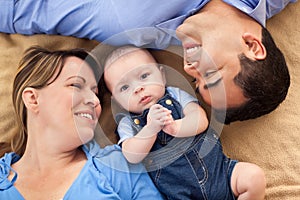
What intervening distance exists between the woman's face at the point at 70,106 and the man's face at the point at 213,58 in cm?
25

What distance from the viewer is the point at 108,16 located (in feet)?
4.02

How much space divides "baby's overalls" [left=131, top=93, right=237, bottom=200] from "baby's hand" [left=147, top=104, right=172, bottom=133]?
0.7 inches

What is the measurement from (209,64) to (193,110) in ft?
0.38

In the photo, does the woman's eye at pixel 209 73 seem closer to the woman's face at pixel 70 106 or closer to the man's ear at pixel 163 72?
the man's ear at pixel 163 72

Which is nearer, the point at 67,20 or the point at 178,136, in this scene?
the point at 178,136

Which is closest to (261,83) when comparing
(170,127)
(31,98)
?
(170,127)

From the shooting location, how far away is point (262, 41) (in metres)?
1.13

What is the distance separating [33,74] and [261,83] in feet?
1.82

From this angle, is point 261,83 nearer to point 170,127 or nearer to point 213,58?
point 213,58

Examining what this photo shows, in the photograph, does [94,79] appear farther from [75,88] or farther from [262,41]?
[262,41]

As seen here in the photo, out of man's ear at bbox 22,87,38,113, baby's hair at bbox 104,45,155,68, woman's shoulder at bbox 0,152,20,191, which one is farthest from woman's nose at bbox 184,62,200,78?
woman's shoulder at bbox 0,152,20,191

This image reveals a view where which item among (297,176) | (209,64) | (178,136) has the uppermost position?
(209,64)

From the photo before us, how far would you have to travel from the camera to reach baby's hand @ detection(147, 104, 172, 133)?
3.56 ft

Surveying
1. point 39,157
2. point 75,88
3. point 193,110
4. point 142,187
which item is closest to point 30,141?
point 39,157
